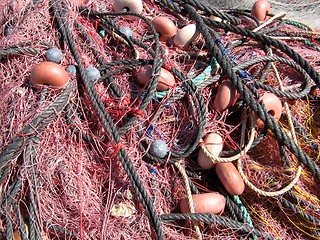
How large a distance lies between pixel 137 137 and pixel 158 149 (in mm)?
99

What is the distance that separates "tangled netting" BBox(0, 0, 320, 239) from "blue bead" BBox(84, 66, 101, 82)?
0.03 m

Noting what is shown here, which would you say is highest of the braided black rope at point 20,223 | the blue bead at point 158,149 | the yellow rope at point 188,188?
the blue bead at point 158,149

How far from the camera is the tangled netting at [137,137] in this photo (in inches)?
50.1

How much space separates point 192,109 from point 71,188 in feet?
1.78

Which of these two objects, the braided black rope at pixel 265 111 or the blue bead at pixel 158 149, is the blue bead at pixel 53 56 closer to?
the blue bead at pixel 158 149

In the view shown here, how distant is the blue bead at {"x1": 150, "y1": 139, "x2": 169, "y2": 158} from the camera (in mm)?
1368

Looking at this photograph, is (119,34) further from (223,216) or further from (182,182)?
(223,216)

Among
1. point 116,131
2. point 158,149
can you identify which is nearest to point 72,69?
point 116,131

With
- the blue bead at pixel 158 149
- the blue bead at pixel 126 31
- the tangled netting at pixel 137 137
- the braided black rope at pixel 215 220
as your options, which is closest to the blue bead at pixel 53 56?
the tangled netting at pixel 137 137

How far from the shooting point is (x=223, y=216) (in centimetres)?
139

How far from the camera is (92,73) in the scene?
141 centimetres

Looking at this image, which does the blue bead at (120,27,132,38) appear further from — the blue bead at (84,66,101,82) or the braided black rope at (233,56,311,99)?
the braided black rope at (233,56,311,99)

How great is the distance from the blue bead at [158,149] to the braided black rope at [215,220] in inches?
8.6

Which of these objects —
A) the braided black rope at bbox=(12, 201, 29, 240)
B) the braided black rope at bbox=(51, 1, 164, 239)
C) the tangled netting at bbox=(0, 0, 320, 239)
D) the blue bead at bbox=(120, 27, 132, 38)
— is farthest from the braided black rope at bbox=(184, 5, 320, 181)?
the braided black rope at bbox=(12, 201, 29, 240)
